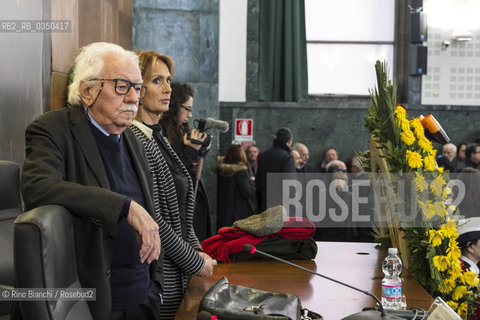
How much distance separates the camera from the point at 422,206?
241cm

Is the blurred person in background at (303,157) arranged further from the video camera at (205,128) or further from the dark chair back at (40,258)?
the dark chair back at (40,258)

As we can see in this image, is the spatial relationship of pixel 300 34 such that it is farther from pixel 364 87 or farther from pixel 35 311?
pixel 35 311

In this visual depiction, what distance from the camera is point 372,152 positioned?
9.52 ft

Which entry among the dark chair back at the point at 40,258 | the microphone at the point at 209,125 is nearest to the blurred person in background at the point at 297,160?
the microphone at the point at 209,125

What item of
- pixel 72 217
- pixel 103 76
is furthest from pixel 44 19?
pixel 72 217

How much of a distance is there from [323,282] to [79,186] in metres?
1.08

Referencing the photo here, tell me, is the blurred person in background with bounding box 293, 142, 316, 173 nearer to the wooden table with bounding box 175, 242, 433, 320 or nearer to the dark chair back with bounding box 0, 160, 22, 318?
the wooden table with bounding box 175, 242, 433, 320

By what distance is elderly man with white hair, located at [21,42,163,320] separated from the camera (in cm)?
167

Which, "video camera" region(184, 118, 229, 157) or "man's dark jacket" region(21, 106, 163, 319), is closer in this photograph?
"man's dark jacket" region(21, 106, 163, 319)

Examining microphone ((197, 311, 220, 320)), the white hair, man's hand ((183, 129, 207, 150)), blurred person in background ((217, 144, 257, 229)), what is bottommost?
blurred person in background ((217, 144, 257, 229))

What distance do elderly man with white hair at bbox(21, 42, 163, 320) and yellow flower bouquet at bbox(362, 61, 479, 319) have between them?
1.01 meters

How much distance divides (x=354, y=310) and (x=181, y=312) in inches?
21.1

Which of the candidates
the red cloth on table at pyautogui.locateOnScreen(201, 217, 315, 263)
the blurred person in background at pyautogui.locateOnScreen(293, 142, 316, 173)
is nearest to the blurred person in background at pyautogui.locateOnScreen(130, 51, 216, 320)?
the red cloth on table at pyautogui.locateOnScreen(201, 217, 315, 263)

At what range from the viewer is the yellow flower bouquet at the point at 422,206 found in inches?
89.0
